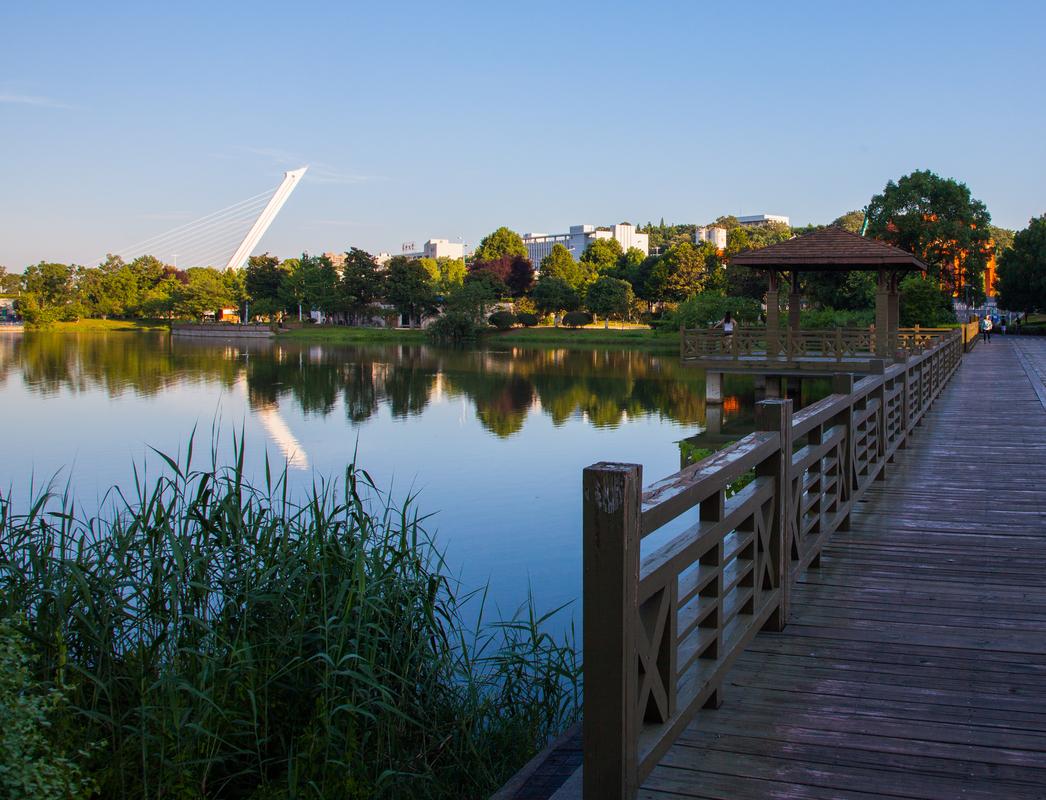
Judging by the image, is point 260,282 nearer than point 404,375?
No

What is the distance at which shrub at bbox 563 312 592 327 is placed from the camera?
70.3 m

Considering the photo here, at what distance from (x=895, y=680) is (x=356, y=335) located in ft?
221

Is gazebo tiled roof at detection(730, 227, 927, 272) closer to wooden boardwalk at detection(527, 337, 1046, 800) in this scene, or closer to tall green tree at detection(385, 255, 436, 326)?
wooden boardwalk at detection(527, 337, 1046, 800)

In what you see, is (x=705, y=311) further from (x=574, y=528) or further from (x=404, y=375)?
(x=574, y=528)

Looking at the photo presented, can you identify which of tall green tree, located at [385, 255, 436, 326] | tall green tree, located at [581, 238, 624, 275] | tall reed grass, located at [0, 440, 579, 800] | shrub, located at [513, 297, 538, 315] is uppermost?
tall green tree, located at [581, 238, 624, 275]

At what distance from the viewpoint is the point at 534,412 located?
83.6 feet

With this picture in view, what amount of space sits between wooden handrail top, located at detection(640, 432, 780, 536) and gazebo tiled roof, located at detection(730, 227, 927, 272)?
842 inches

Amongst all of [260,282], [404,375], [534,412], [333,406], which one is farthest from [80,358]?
[260,282]

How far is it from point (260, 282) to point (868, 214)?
5474 centimetres

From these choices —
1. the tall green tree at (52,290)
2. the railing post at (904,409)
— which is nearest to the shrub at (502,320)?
the tall green tree at (52,290)

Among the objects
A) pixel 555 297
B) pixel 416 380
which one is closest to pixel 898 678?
pixel 416 380

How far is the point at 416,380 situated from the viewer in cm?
3562

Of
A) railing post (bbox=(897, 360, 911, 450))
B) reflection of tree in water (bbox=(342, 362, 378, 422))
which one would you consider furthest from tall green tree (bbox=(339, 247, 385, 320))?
railing post (bbox=(897, 360, 911, 450))

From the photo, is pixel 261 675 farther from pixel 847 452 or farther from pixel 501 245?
pixel 501 245
